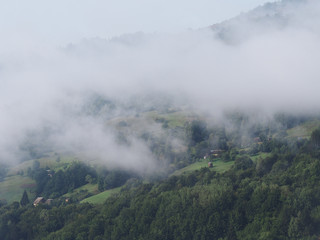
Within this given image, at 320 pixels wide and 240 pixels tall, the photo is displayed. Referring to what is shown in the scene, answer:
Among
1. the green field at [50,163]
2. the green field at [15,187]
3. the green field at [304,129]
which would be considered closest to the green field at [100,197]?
the green field at [15,187]

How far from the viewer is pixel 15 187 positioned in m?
115

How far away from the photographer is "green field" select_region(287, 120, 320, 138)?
322 ft

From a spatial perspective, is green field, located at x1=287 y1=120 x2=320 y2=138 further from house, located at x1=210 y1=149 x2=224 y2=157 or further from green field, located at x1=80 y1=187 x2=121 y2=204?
green field, located at x1=80 y1=187 x2=121 y2=204

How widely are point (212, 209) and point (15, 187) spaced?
77894mm

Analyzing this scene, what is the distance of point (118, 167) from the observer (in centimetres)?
11275

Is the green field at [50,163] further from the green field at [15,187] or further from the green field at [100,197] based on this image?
the green field at [100,197]

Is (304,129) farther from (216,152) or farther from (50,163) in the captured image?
(50,163)

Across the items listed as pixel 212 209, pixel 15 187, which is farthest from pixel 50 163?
pixel 212 209

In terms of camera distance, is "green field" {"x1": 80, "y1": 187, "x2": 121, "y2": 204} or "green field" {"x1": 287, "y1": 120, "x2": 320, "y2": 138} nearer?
"green field" {"x1": 80, "y1": 187, "x2": 121, "y2": 204}

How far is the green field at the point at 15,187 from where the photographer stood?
10656 cm

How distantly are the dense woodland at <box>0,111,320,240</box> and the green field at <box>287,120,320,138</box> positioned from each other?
27.9 feet

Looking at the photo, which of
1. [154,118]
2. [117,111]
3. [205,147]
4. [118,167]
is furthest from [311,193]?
[117,111]

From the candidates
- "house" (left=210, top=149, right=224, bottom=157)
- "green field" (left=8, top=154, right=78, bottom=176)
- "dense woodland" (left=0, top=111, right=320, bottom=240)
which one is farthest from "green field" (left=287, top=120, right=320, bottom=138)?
"green field" (left=8, top=154, right=78, bottom=176)

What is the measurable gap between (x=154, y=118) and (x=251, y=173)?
296 ft
